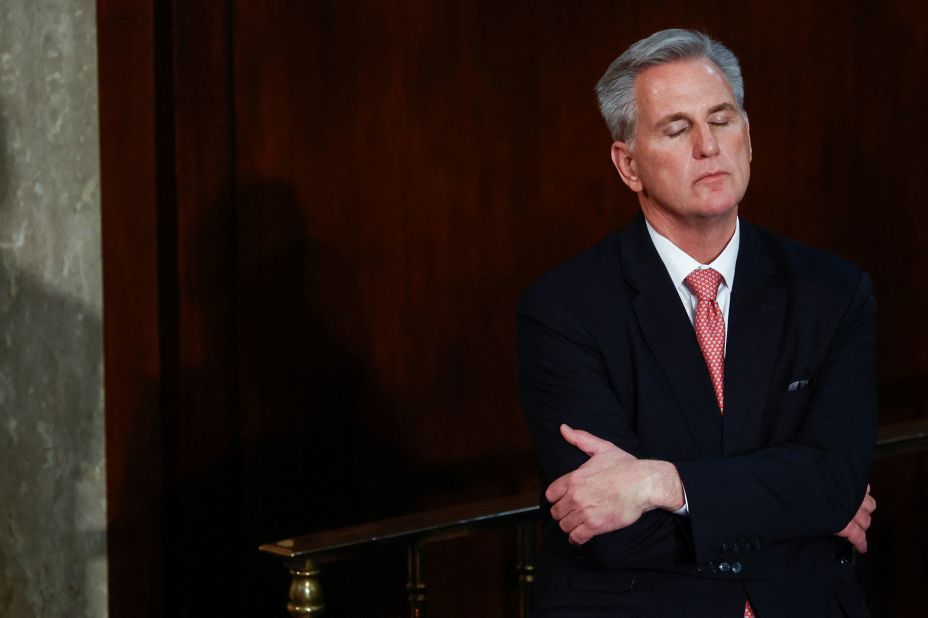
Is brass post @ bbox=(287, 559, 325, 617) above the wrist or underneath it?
underneath

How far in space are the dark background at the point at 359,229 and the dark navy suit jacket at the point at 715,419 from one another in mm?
1360

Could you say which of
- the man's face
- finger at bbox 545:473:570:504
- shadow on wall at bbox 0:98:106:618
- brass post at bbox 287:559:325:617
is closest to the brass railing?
brass post at bbox 287:559:325:617

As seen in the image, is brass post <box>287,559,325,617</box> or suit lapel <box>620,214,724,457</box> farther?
brass post <box>287,559,325,617</box>

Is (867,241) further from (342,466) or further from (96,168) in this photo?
(96,168)

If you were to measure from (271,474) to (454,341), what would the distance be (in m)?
0.66

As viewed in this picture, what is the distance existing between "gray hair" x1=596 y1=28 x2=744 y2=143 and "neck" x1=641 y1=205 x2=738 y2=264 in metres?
0.18

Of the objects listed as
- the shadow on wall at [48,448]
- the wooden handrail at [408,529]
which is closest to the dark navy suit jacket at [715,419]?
the wooden handrail at [408,529]

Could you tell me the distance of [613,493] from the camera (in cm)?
217

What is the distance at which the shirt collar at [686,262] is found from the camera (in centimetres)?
243

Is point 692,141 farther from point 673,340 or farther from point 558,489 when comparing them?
point 558,489

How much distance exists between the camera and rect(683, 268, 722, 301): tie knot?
→ 7.90ft

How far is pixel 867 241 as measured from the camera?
455 cm

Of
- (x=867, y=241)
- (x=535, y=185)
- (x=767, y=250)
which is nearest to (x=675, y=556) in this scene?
(x=767, y=250)

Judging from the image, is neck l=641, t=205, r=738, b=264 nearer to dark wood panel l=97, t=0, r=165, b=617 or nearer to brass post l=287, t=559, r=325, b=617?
brass post l=287, t=559, r=325, b=617
